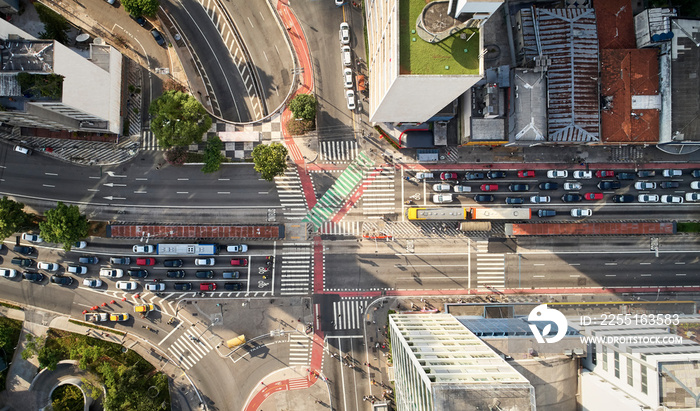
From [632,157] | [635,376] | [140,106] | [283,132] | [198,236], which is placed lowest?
[635,376]

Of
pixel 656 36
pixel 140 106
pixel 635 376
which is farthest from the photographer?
pixel 140 106

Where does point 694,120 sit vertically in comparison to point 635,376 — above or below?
above

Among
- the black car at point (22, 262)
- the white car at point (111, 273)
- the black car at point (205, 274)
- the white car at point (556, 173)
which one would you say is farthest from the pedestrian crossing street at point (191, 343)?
the white car at point (556, 173)

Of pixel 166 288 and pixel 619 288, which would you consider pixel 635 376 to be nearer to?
pixel 619 288

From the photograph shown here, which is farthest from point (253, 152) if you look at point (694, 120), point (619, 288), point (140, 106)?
point (694, 120)

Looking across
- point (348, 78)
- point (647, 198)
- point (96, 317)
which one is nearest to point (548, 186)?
point (647, 198)

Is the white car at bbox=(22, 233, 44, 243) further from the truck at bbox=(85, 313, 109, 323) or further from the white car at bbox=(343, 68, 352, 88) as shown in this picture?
the white car at bbox=(343, 68, 352, 88)

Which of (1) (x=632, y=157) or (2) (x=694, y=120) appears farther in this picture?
(1) (x=632, y=157)

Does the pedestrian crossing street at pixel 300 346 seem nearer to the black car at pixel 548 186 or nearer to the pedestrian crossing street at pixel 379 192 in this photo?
the pedestrian crossing street at pixel 379 192
